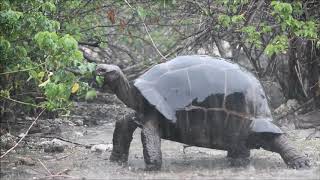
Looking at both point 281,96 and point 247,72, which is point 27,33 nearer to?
point 247,72

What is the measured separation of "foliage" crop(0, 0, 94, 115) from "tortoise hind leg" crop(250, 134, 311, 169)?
5.10 feet

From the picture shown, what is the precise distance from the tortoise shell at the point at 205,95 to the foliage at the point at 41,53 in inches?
22.9

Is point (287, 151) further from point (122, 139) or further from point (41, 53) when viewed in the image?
point (41, 53)

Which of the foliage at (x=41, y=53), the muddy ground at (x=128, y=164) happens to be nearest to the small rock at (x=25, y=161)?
the muddy ground at (x=128, y=164)

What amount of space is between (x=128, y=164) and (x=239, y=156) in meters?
0.95

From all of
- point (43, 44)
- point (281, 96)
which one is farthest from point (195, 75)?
point (281, 96)

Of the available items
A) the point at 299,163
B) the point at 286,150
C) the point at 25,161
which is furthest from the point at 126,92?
the point at 299,163

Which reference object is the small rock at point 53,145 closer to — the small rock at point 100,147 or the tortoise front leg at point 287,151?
the small rock at point 100,147

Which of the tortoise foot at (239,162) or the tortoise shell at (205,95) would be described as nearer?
the tortoise shell at (205,95)

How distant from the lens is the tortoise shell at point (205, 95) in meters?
4.92

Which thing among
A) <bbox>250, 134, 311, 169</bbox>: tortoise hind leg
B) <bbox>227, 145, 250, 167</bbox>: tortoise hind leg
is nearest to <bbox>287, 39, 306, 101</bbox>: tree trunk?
<bbox>227, 145, 250, 167</bbox>: tortoise hind leg

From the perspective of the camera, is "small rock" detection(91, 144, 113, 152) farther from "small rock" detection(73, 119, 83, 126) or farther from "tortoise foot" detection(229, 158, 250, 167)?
"small rock" detection(73, 119, 83, 126)

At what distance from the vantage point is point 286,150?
4.98m

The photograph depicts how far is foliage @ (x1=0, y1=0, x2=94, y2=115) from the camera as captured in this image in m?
4.54
